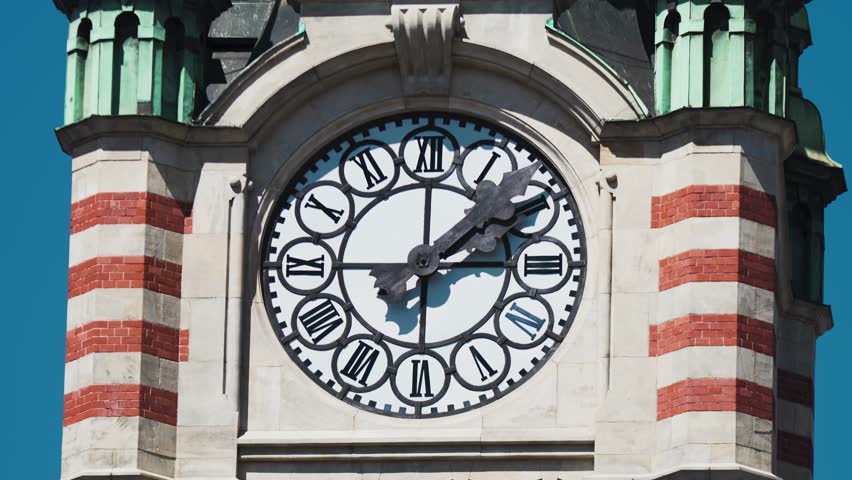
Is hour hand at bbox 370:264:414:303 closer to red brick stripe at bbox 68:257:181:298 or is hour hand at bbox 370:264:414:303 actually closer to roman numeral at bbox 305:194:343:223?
roman numeral at bbox 305:194:343:223

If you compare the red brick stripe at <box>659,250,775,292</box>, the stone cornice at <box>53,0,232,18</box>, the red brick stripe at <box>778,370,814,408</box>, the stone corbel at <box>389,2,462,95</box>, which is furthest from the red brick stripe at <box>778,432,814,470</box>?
the stone cornice at <box>53,0,232,18</box>

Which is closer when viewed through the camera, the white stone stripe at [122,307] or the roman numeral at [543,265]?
the white stone stripe at [122,307]

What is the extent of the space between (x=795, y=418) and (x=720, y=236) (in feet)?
7.48

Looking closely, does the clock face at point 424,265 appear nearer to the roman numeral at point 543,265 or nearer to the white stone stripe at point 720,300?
the roman numeral at point 543,265

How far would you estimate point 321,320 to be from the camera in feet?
92.0

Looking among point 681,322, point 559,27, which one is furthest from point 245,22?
point 681,322

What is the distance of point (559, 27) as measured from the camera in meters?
28.8

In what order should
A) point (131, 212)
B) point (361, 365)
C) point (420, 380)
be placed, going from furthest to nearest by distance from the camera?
point (131, 212) < point (361, 365) < point (420, 380)

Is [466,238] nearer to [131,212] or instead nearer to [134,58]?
[131,212]

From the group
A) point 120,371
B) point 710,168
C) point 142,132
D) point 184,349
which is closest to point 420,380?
point 184,349

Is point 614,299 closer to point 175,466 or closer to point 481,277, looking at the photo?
point 481,277

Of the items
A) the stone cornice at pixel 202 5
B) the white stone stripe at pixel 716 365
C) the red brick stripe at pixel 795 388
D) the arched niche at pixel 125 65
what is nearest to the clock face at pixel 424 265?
the white stone stripe at pixel 716 365

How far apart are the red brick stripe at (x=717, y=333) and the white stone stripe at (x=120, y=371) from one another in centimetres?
340

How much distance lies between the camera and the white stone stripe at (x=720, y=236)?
1085 inches
